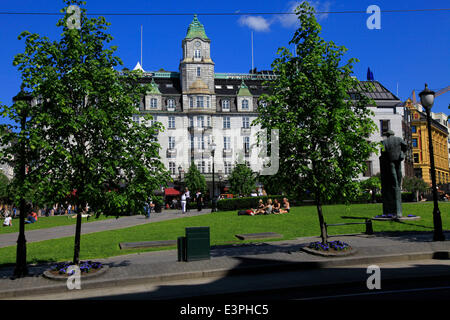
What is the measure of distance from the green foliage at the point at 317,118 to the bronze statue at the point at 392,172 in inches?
331

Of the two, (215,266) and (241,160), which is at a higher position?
(241,160)

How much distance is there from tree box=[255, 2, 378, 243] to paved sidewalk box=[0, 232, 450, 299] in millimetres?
1876

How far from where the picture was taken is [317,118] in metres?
12.5

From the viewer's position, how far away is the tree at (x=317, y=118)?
1245cm

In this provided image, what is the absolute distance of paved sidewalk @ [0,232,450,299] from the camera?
9.94m

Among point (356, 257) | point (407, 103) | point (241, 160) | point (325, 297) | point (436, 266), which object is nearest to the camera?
point (325, 297)

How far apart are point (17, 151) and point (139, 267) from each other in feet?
15.0

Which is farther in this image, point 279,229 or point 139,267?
point 279,229

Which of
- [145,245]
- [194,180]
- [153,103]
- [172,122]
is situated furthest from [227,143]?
[145,245]

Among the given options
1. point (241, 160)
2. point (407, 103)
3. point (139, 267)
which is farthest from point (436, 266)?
point (407, 103)

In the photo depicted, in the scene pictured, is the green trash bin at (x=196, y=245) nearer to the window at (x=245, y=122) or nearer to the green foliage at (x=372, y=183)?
the green foliage at (x=372, y=183)

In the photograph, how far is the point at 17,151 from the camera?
10414 millimetres

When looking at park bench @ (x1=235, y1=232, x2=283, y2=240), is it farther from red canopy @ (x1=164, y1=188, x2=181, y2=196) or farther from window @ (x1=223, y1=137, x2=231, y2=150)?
window @ (x1=223, y1=137, x2=231, y2=150)
